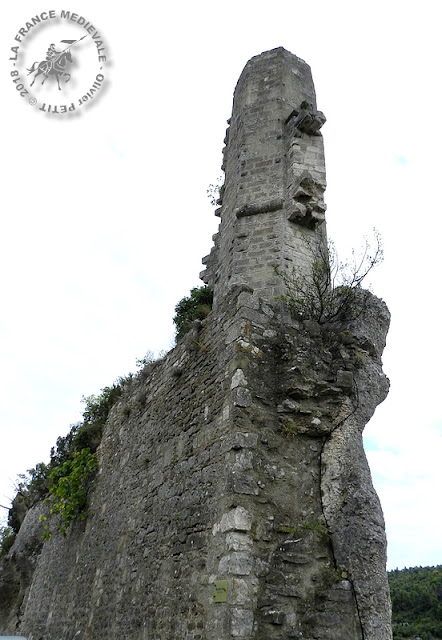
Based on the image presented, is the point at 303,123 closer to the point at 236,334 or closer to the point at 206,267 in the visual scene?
the point at 206,267

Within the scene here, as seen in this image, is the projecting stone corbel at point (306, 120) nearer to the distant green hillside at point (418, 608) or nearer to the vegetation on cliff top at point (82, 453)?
the vegetation on cliff top at point (82, 453)

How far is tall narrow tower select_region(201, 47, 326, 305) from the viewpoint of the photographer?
26.2ft

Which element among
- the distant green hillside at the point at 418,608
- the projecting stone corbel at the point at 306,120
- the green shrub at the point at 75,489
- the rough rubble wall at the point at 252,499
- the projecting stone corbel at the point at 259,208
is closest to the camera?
the rough rubble wall at the point at 252,499

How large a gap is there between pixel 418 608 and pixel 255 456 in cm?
2373

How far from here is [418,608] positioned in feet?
80.7

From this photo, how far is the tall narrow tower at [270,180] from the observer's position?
798 cm

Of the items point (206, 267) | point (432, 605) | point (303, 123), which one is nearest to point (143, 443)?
point (206, 267)

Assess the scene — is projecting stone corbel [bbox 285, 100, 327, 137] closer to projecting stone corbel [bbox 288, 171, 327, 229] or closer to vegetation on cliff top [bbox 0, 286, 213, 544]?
projecting stone corbel [bbox 288, 171, 327, 229]

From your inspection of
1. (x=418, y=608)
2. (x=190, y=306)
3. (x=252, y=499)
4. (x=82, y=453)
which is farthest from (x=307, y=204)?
(x=418, y=608)

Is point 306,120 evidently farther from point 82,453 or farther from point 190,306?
point 82,453

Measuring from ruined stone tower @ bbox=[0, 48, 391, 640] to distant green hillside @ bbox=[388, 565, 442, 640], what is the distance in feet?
60.4

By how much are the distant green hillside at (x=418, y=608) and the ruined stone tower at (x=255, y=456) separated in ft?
60.4

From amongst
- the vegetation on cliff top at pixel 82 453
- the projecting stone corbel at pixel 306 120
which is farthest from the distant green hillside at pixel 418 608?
the projecting stone corbel at pixel 306 120

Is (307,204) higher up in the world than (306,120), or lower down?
lower down
